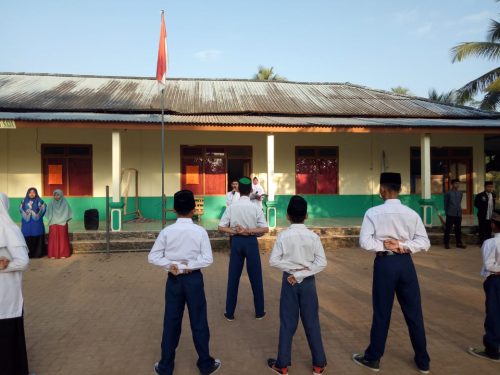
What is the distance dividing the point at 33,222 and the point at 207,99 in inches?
260

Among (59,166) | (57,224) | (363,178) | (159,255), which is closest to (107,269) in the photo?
(57,224)

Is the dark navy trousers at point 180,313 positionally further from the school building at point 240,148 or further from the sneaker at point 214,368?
the school building at point 240,148

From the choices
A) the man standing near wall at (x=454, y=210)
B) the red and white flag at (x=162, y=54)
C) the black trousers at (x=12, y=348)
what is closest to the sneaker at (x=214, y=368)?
the black trousers at (x=12, y=348)

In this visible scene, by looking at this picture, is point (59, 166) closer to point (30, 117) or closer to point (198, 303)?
point (30, 117)

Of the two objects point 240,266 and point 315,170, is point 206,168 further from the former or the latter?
point 240,266

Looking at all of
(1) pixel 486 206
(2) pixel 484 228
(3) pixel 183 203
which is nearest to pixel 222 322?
(3) pixel 183 203

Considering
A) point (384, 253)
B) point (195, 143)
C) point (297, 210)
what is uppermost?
point (195, 143)

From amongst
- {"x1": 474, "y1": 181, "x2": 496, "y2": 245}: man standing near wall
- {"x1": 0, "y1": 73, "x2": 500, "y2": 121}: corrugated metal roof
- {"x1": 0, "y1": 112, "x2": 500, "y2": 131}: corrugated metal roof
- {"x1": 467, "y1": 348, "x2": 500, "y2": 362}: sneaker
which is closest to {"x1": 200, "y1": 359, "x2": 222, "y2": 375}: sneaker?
{"x1": 467, "y1": 348, "x2": 500, "y2": 362}: sneaker

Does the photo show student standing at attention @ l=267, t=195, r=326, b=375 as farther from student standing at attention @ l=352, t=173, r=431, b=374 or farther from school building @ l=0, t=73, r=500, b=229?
school building @ l=0, t=73, r=500, b=229

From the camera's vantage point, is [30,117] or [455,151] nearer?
[30,117]

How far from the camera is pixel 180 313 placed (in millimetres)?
3084

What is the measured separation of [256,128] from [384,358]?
6838 millimetres

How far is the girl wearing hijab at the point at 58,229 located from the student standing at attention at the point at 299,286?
6.47 metres

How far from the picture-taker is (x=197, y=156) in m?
11.5
